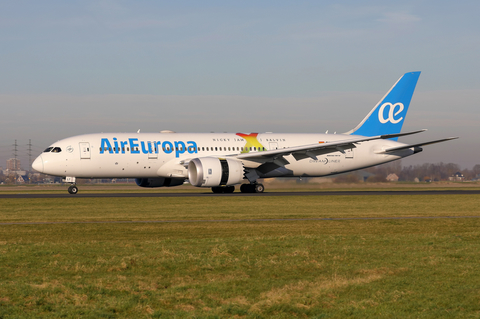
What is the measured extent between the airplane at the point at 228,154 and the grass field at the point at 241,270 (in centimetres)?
1975

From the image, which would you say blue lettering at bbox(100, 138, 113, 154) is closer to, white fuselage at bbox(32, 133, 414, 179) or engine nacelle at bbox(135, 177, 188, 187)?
white fuselage at bbox(32, 133, 414, 179)

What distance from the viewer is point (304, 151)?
40625mm

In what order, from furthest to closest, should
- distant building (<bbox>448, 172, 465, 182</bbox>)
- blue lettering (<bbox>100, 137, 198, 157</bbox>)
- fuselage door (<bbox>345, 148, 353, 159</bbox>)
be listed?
distant building (<bbox>448, 172, 465, 182</bbox>)
fuselage door (<bbox>345, 148, 353, 159</bbox>)
blue lettering (<bbox>100, 137, 198, 157</bbox>)

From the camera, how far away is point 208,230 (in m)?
17.1

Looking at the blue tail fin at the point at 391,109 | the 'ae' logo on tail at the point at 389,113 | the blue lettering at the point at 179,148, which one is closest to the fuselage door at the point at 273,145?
the blue lettering at the point at 179,148

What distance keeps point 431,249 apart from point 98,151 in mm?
29175

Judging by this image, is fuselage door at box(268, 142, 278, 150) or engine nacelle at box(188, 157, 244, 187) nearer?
engine nacelle at box(188, 157, 244, 187)

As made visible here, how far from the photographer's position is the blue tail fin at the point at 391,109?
153 feet

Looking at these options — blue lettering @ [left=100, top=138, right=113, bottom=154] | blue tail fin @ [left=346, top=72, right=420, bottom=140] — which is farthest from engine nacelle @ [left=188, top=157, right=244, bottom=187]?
blue tail fin @ [left=346, top=72, right=420, bottom=140]

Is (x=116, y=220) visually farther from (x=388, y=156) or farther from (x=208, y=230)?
(x=388, y=156)

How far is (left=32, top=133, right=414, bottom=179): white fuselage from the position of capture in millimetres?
37875

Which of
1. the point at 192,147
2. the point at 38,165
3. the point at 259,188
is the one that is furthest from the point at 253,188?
the point at 38,165

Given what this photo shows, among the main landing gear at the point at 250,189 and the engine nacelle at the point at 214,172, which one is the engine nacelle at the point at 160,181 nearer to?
the main landing gear at the point at 250,189

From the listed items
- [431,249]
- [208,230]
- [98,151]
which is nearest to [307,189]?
[98,151]
